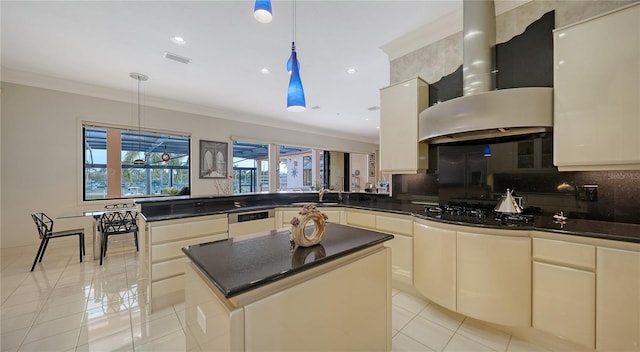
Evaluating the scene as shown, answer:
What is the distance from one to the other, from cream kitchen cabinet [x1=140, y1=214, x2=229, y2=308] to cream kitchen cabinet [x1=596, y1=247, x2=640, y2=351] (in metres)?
3.15

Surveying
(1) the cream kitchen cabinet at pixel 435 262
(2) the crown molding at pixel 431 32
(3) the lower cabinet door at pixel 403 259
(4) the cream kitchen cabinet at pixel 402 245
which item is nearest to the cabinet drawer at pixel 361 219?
(4) the cream kitchen cabinet at pixel 402 245

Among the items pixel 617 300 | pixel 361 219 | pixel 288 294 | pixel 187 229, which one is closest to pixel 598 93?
pixel 617 300

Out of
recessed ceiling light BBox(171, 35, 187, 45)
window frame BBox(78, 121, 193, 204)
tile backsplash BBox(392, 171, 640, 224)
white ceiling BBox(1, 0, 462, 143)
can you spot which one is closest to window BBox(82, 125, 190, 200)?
window frame BBox(78, 121, 193, 204)

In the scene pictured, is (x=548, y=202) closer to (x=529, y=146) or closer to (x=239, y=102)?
(x=529, y=146)

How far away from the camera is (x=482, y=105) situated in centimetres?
186

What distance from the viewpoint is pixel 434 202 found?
2736 millimetres

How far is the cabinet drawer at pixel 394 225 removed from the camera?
2.38 m

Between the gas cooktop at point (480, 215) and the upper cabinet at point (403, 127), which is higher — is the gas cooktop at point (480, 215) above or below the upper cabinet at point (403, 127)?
below

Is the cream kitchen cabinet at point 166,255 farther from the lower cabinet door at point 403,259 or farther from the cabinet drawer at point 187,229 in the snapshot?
the lower cabinet door at point 403,259

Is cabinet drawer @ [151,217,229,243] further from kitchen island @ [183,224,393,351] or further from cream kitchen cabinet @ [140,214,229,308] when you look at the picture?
kitchen island @ [183,224,393,351]

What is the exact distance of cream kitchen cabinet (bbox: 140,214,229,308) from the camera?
216 centimetres

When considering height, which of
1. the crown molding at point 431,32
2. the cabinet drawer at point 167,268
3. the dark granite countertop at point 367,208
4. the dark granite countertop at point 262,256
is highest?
the crown molding at point 431,32

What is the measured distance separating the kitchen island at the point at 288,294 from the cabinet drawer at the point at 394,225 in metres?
0.96

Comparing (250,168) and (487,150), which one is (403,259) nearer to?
(487,150)
